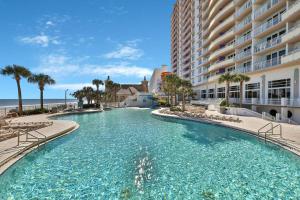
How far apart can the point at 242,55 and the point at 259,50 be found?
4.52 meters

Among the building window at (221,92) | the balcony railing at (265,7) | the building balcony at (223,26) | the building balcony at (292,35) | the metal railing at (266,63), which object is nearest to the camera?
the building balcony at (292,35)

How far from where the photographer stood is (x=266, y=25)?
85.8ft

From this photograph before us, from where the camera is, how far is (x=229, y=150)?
37.0 feet

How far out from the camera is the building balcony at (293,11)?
2024cm

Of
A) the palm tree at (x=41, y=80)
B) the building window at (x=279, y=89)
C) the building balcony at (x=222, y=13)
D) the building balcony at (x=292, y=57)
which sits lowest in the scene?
A: the building window at (x=279, y=89)

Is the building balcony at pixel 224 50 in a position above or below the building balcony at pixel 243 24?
below

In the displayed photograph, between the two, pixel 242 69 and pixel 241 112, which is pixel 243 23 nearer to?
pixel 242 69

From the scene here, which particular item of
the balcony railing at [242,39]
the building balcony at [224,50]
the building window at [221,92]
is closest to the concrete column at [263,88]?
the balcony railing at [242,39]

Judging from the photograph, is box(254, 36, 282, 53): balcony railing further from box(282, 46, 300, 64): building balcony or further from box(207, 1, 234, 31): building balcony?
box(207, 1, 234, 31): building balcony

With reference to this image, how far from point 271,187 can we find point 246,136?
27.3 feet

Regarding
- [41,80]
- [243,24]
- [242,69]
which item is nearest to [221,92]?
[242,69]

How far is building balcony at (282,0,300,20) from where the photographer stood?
2024 cm

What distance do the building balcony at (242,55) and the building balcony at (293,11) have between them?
8340mm

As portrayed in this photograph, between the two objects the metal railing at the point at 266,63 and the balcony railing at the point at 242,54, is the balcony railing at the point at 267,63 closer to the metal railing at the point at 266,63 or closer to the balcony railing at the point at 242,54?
the metal railing at the point at 266,63
